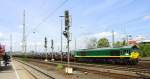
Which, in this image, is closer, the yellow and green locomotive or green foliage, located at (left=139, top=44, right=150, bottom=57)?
the yellow and green locomotive

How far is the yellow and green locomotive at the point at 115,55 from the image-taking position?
50862mm

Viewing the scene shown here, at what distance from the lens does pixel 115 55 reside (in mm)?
54781

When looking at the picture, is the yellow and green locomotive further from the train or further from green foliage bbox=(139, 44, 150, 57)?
green foliage bbox=(139, 44, 150, 57)

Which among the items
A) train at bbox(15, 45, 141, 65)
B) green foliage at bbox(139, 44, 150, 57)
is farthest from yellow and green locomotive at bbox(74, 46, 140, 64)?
green foliage at bbox(139, 44, 150, 57)

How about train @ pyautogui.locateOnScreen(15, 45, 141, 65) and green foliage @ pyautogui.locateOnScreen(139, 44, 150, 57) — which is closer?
train @ pyautogui.locateOnScreen(15, 45, 141, 65)

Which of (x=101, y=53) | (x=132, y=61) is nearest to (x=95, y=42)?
(x=101, y=53)

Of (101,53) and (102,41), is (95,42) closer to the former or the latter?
(102,41)

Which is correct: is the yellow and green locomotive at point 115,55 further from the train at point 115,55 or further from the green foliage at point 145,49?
the green foliage at point 145,49

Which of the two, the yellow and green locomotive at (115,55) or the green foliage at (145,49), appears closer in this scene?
the yellow and green locomotive at (115,55)

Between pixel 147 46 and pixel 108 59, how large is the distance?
3315 centimetres

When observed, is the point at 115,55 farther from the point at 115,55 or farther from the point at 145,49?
the point at 145,49

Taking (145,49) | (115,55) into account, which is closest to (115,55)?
(115,55)

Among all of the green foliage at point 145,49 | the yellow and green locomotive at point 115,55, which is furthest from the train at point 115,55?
the green foliage at point 145,49

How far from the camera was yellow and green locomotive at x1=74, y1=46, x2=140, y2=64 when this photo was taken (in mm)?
50862
